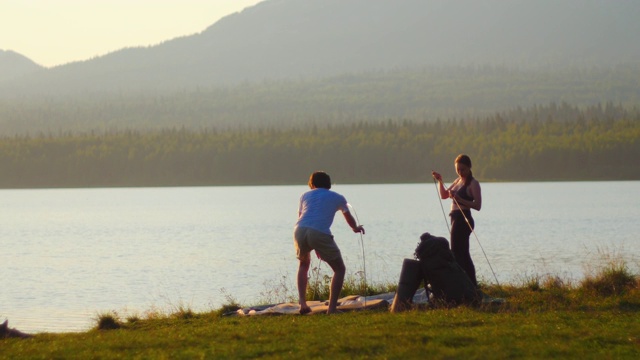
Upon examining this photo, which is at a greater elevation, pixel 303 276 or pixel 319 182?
pixel 319 182

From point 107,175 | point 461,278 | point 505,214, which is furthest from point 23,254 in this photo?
point 107,175

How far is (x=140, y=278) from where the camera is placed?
97.5 ft

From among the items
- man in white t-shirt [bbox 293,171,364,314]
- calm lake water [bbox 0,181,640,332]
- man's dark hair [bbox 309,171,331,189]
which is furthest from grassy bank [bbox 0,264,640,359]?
calm lake water [bbox 0,181,640,332]

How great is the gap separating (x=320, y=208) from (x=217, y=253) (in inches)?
1032

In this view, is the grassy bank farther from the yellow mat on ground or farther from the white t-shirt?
the white t-shirt

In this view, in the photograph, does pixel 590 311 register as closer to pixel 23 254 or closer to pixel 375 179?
pixel 23 254

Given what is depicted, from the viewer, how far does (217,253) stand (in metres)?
38.8

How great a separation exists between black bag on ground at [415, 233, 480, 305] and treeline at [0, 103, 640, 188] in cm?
13640

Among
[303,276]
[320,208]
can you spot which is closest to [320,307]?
[303,276]

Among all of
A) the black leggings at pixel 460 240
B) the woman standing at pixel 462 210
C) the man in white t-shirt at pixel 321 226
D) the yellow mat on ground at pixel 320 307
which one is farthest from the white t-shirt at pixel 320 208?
the black leggings at pixel 460 240

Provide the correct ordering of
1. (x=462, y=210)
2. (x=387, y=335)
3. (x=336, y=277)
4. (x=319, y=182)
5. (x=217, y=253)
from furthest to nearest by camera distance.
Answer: (x=217, y=253) → (x=462, y=210) → (x=319, y=182) → (x=336, y=277) → (x=387, y=335)

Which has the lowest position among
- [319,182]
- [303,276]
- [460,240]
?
[303,276]

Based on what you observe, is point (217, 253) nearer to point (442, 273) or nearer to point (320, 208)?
point (442, 273)

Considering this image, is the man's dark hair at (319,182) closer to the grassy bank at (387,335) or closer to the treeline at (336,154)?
the grassy bank at (387,335)
